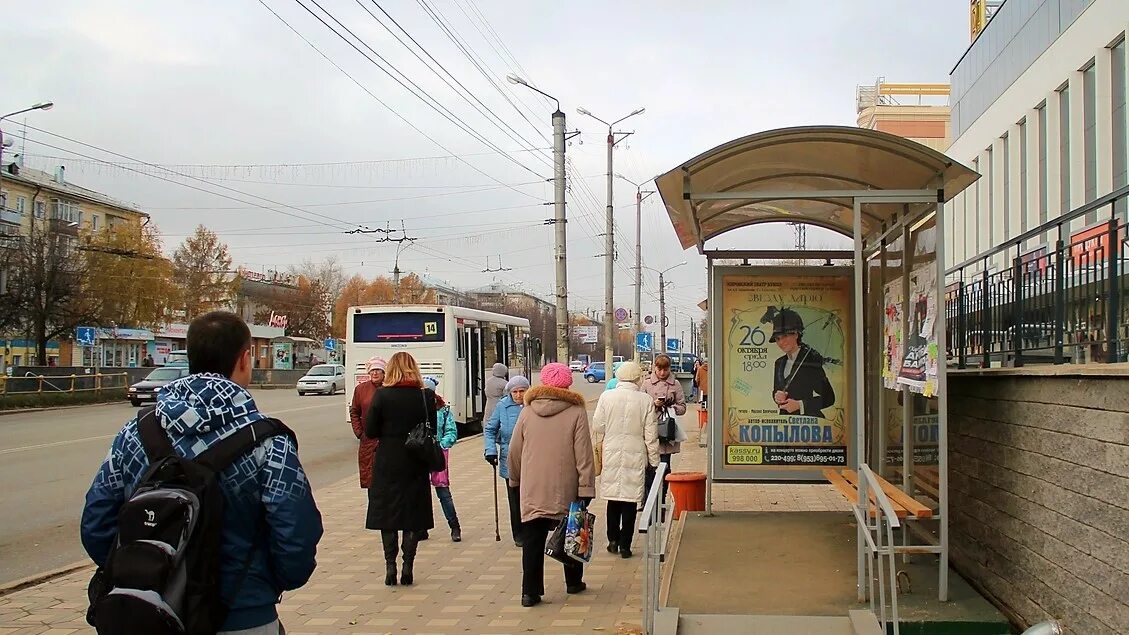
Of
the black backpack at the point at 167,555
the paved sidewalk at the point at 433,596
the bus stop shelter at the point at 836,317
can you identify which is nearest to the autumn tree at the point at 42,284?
the paved sidewalk at the point at 433,596

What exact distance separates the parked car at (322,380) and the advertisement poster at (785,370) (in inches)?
1406

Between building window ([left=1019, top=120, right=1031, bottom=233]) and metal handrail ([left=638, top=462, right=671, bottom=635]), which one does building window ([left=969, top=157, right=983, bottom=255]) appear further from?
metal handrail ([left=638, top=462, right=671, bottom=635])

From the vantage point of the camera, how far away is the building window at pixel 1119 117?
853 inches

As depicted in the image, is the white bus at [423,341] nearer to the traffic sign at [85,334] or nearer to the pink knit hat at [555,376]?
the pink knit hat at [555,376]

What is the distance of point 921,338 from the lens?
21.7 feet

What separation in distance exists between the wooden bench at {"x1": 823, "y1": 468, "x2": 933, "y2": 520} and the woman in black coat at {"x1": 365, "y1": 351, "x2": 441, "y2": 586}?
3.11m

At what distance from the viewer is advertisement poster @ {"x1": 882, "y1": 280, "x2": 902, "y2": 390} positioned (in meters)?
7.28

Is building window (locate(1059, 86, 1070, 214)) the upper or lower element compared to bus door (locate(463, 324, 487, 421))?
upper

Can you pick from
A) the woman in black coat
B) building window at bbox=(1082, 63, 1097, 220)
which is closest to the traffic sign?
building window at bbox=(1082, 63, 1097, 220)

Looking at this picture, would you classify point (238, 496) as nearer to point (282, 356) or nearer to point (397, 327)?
point (397, 327)

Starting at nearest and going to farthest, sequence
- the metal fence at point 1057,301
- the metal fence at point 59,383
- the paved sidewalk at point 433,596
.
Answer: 1. the metal fence at point 1057,301
2. the paved sidewalk at point 433,596
3. the metal fence at point 59,383

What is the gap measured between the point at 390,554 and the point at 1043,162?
25075 millimetres

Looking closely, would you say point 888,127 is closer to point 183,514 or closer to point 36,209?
point 36,209

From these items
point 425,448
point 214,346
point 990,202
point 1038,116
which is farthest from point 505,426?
point 990,202
